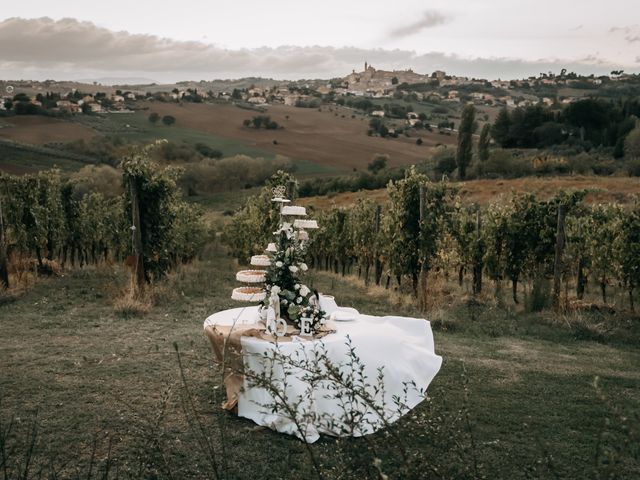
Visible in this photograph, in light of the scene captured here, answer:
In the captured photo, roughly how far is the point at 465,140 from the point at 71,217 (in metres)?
32.3

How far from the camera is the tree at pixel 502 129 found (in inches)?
2096

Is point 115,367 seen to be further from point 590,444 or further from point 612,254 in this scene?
point 612,254

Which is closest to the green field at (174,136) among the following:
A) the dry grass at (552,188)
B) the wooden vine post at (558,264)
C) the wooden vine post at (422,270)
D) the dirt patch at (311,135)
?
the dirt patch at (311,135)

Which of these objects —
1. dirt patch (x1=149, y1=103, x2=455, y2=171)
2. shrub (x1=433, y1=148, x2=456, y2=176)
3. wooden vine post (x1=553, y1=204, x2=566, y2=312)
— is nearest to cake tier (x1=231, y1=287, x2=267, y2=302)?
wooden vine post (x1=553, y1=204, x2=566, y2=312)

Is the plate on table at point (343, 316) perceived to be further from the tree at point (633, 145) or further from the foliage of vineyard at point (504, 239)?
the tree at point (633, 145)

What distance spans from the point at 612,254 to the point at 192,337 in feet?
30.0

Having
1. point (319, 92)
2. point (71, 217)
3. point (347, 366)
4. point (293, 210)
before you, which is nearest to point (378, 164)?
point (71, 217)

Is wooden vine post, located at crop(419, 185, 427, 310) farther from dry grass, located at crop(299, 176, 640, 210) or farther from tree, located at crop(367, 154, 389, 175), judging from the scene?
tree, located at crop(367, 154, 389, 175)

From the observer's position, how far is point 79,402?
5453mm

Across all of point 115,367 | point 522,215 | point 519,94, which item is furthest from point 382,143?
point 519,94

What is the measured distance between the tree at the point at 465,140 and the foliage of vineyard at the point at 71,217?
29104 mm

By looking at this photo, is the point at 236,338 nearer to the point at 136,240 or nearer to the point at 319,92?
the point at 136,240

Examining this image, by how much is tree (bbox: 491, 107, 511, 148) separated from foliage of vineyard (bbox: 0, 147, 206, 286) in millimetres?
42034

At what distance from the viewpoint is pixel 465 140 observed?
4228 cm
